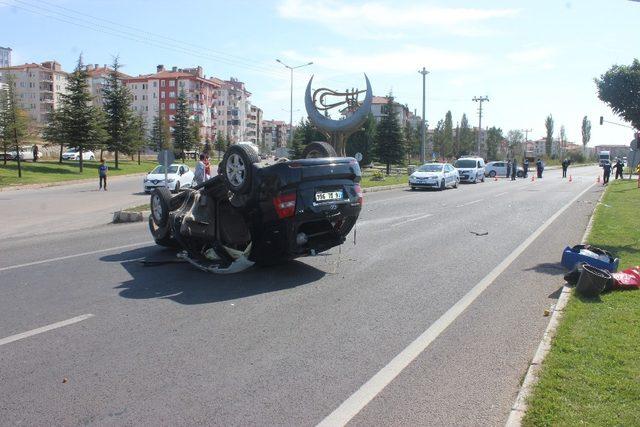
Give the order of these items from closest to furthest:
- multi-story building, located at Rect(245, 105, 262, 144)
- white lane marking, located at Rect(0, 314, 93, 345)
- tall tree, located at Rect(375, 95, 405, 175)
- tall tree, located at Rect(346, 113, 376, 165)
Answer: white lane marking, located at Rect(0, 314, 93, 345) < tall tree, located at Rect(375, 95, 405, 175) < tall tree, located at Rect(346, 113, 376, 165) < multi-story building, located at Rect(245, 105, 262, 144)

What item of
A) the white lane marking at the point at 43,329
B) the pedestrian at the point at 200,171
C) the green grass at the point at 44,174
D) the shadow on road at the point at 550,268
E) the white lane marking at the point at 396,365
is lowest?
the white lane marking at the point at 396,365

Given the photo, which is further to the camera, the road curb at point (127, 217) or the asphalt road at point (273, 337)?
the road curb at point (127, 217)

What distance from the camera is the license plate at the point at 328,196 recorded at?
24.7ft

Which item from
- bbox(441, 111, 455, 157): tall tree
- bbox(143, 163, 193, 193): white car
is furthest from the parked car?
bbox(441, 111, 455, 157): tall tree

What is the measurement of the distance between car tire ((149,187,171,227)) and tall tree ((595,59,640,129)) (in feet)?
35.5

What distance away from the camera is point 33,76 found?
129 metres

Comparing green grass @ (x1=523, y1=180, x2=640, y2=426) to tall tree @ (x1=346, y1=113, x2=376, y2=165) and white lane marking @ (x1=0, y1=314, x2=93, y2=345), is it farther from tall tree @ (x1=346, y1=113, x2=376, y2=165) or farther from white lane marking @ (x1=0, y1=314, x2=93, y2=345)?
tall tree @ (x1=346, y1=113, x2=376, y2=165)

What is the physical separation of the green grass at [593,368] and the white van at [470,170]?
3257 centimetres

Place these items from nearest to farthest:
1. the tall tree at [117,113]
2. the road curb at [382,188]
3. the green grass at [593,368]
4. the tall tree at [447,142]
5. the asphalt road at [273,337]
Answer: the green grass at [593,368], the asphalt road at [273,337], the road curb at [382,188], the tall tree at [117,113], the tall tree at [447,142]

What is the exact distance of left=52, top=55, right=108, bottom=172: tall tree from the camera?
152 ft

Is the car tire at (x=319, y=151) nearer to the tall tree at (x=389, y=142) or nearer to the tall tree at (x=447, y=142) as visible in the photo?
the tall tree at (x=389, y=142)

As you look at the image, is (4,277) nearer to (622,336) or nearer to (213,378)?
(213,378)

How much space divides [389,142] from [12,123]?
110 ft

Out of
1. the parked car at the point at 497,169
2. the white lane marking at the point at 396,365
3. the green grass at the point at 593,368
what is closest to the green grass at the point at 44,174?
the white lane marking at the point at 396,365
